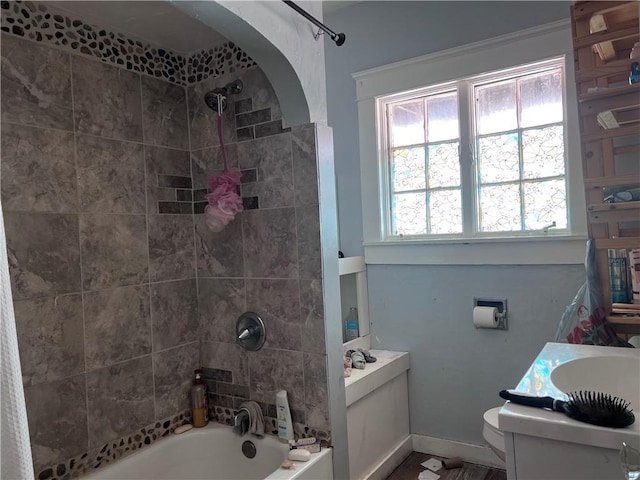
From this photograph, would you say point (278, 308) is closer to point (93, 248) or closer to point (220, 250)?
point (220, 250)

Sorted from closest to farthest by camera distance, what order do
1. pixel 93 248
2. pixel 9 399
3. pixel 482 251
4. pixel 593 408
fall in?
pixel 9 399 < pixel 593 408 < pixel 93 248 < pixel 482 251

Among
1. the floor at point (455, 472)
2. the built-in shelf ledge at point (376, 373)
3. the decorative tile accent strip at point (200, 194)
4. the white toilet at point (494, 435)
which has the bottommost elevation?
the floor at point (455, 472)

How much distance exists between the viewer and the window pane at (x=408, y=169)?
283 centimetres

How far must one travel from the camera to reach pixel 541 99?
2.46 meters

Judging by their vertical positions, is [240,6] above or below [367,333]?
above

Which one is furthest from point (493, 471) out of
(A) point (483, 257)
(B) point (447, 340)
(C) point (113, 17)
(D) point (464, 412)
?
(C) point (113, 17)

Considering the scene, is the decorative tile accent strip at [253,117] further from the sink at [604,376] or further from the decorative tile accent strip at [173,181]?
the sink at [604,376]

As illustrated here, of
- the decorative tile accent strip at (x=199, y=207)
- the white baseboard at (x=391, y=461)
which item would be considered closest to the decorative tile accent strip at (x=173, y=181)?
the decorative tile accent strip at (x=199, y=207)

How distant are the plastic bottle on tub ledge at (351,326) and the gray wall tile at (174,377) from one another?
100cm

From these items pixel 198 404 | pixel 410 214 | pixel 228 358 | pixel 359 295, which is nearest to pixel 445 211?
pixel 410 214

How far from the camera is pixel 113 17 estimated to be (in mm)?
1924

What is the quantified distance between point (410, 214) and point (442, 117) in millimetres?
628

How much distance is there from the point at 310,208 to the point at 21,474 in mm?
1445

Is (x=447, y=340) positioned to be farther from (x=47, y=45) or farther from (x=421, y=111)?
(x=47, y=45)
